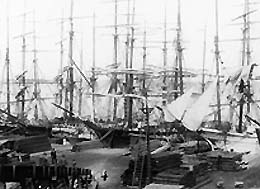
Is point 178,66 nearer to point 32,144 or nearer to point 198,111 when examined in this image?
point 198,111

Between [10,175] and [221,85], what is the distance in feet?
34.4

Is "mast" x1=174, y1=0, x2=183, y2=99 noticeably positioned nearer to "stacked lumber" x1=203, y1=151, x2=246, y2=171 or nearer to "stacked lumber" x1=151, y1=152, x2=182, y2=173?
"stacked lumber" x1=203, y1=151, x2=246, y2=171

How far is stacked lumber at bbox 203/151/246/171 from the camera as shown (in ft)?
41.4

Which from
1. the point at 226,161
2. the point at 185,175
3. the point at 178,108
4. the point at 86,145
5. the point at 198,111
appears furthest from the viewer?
the point at 86,145

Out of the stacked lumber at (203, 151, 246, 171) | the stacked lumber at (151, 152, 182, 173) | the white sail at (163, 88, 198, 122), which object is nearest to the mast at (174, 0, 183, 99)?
the white sail at (163, 88, 198, 122)

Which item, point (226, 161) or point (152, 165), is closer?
point (152, 165)

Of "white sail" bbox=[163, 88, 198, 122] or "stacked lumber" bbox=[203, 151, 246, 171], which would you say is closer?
"stacked lumber" bbox=[203, 151, 246, 171]

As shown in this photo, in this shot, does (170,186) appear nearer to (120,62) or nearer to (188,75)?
(188,75)

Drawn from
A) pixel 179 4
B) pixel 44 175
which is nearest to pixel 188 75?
pixel 179 4

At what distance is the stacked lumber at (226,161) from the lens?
12625 mm

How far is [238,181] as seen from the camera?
36.8 feet

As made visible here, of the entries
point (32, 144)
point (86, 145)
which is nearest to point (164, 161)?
point (32, 144)

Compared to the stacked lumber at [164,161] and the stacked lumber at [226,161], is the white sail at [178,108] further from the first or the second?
the stacked lumber at [164,161]

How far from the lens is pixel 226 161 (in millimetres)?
12758
